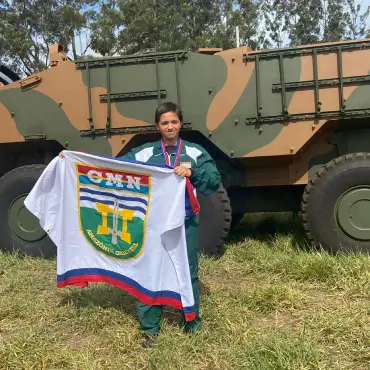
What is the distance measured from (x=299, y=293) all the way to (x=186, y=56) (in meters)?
2.26

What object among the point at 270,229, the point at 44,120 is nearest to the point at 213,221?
the point at 270,229

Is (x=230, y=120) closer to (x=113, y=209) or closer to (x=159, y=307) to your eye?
(x=113, y=209)

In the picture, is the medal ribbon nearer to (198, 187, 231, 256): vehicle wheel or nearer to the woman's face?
the woman's face

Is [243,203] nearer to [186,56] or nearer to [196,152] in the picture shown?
[186,56]

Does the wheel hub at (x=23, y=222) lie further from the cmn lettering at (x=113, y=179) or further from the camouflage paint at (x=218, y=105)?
the cmn lettering at (x=113, y=179)

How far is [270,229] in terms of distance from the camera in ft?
18.7

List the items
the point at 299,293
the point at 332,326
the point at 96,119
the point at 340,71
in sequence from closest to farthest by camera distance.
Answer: the point at 332,326
the point at 299,293
the point at 340,71
the point at 96,119

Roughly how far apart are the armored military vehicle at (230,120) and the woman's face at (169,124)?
5.08 ft

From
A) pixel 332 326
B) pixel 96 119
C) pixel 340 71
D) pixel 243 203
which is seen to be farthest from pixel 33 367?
pixel 340 71

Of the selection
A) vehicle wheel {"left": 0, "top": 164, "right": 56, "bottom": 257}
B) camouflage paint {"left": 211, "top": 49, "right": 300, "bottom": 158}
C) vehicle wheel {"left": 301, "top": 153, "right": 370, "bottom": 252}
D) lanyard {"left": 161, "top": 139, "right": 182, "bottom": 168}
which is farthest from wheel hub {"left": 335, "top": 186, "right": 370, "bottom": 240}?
vehicle wheel {"left": 0, "top": 164, "right": 56, "bottom": 257}

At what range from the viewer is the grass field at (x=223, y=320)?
2.60 meters

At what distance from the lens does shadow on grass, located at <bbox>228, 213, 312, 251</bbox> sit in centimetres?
487

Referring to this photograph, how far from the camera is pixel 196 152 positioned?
9.36ft

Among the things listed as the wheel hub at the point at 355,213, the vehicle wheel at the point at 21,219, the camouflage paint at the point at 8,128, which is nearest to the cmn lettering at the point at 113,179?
the vehicle wheel at the point at 21,219
